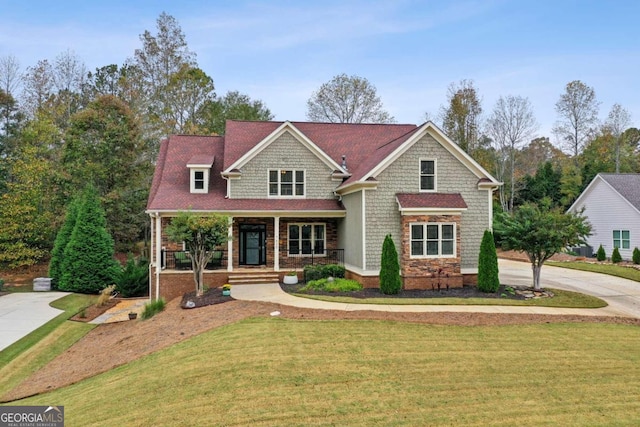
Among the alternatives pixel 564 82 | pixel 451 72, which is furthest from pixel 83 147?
pixel 564 82

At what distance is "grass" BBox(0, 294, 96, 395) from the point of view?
1006cm

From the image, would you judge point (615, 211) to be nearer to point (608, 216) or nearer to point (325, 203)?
point (608, 216)

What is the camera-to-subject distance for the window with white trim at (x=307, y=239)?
61.9 ft

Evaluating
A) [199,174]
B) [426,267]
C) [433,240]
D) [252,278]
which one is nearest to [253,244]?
[252,278]

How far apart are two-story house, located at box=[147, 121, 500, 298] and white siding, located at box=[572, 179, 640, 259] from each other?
14897mm

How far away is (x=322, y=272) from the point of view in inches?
659

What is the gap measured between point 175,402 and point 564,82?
46.7m

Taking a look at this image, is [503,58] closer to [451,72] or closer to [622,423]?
[451,72]

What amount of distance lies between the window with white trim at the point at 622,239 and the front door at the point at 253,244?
929 inches

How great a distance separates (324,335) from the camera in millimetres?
9242

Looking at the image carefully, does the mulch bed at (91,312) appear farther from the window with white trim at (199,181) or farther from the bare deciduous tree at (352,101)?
the bare deciduous tree at (352,101)

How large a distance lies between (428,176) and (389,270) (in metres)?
4.49

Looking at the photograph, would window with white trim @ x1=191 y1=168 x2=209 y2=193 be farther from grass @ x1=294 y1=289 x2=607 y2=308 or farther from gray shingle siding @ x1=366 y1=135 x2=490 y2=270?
grass @ x1=294 y1=289 x2=607 y2=308

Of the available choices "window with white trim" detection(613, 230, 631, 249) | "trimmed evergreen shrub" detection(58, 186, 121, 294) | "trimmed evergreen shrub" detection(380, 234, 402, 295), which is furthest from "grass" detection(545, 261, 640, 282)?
"trimmed evergreen shrub" detection(58, 186, 121, 294)
